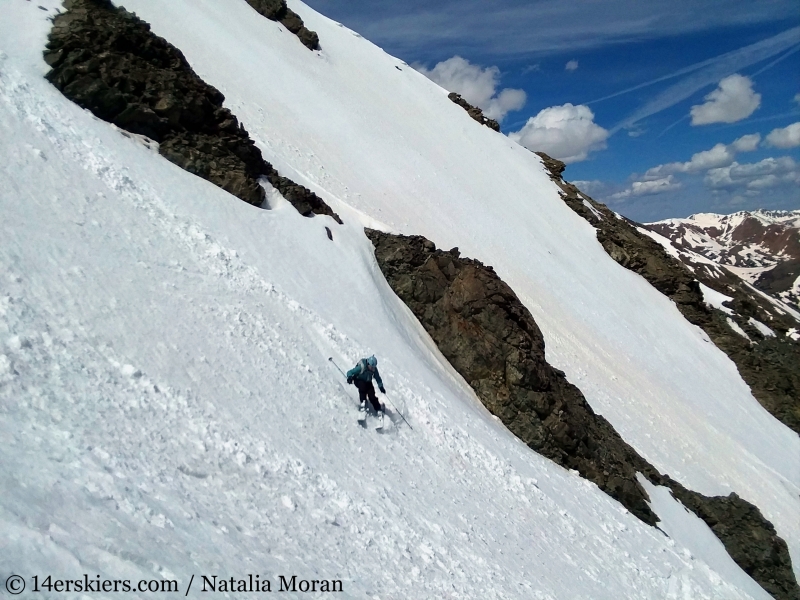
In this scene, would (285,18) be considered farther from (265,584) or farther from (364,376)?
(265,584)

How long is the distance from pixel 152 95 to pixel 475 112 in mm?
43842

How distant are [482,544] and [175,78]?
21184 millimetres

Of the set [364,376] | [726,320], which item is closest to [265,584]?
[364,376]

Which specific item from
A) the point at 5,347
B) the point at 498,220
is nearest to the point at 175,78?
the point at 5,347

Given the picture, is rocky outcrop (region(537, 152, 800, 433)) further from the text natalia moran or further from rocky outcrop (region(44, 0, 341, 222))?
the text natalia moran

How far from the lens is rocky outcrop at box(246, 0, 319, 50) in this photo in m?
48.7

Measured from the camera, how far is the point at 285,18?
166 ft

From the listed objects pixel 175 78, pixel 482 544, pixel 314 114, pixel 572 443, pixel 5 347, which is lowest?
pixel 5 347

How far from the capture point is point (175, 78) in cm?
2169

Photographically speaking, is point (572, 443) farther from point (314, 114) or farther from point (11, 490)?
point (314, 114)

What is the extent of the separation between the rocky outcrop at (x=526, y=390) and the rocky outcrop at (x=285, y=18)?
33.9 meters

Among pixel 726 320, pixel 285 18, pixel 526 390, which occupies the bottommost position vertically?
pixel 526 390

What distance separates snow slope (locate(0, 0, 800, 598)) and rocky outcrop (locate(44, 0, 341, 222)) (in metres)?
0.87

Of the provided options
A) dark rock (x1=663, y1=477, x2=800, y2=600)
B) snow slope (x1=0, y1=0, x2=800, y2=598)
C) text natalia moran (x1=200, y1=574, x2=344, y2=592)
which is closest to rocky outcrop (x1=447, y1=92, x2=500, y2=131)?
snow slope (x1=0, y1=0, x2=800, y2=598)
